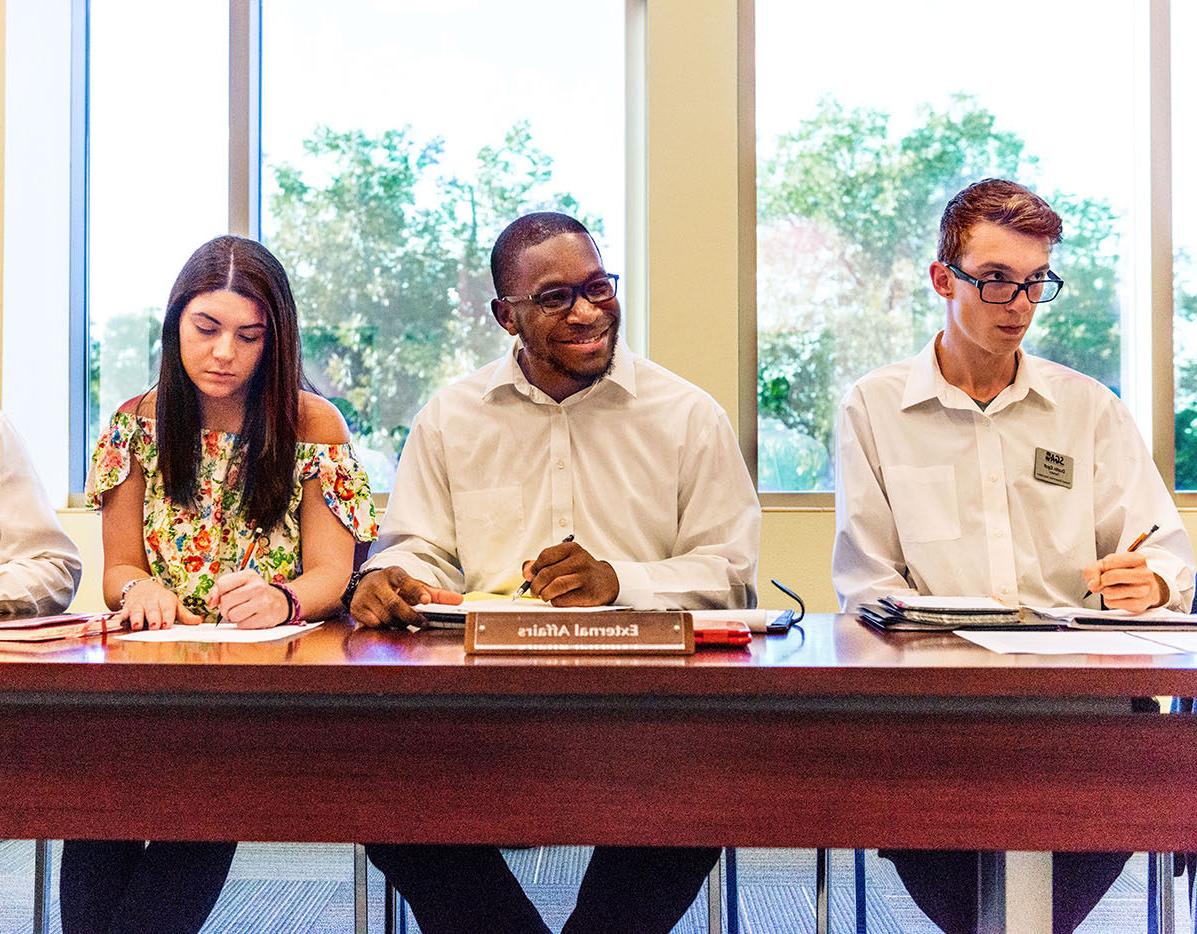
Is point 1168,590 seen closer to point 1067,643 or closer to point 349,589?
point 1067,643

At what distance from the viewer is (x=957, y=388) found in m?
2.18

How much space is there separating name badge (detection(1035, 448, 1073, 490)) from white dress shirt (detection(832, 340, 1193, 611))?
14 millimetres

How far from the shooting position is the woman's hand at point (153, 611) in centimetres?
154

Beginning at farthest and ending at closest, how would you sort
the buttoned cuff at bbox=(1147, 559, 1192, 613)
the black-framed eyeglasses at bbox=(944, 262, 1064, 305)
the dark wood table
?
1. the black-framed eyeglasses at bbox=(944, 262, 1064, 305)
2. the buttoned cuff at bbox=(1147, 559, 1192, 613)
3. the dark wood table

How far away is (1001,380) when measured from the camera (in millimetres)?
2193

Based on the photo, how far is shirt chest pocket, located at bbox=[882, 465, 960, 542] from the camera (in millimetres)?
2113

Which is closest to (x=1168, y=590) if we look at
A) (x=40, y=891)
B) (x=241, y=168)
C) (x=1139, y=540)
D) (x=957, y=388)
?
(x=1139, y=540)

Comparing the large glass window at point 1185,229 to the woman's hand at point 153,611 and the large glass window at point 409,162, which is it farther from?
the woman's hand at point 153,611

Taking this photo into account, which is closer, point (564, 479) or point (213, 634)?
point (213, 634)

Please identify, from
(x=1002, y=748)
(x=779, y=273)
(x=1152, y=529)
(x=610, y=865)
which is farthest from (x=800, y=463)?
(x=1002, y=748)

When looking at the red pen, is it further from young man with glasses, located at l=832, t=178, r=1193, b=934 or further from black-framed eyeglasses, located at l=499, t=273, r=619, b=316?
black-framed eyeglasses, located at l=499, t=273, r=619, b=316

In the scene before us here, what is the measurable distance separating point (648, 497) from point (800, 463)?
4.50 feet

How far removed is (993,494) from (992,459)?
0.07 metres

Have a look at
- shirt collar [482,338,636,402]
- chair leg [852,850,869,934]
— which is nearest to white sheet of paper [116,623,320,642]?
shirt collar [482,338,636,402]
